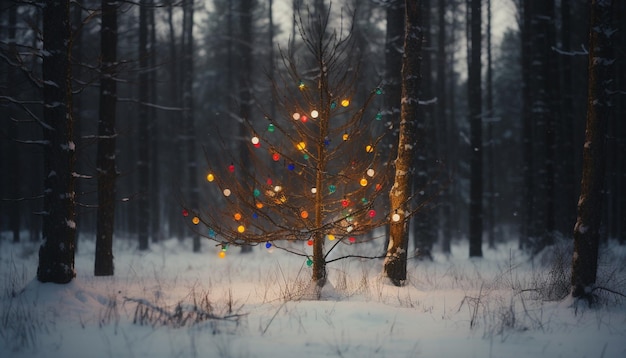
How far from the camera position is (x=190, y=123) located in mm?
18281

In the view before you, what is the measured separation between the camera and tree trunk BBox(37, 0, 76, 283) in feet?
21.5

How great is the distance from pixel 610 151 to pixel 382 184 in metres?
16.3

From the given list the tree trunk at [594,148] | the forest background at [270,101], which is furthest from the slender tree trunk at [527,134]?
the tree trunk at [594,148]

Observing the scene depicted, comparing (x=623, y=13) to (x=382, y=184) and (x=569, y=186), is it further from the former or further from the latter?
(x=382, y=184)

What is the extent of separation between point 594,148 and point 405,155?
280 cm

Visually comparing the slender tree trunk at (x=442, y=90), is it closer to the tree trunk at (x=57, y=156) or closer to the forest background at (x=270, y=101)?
the forest background at (x=270, y=101)

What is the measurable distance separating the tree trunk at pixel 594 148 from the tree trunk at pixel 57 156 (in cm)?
750

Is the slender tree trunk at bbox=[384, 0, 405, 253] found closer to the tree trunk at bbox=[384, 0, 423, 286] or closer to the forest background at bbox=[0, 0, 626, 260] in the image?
the forest background at bbox=[0, 0, 626, 260]

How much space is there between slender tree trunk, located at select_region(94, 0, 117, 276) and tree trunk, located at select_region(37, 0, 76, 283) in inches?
94.6

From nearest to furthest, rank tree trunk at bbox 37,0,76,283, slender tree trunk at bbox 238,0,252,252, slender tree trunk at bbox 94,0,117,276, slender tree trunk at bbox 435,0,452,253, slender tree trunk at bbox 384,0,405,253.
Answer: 1. tree trunk at bbox 37,0,76,283
2. slender tree trunk at bbox 94,0,117,276
3. slender tree trunk at bbox 384,0,405,253
4. slender tree trunk at bbox 238,0,252,252
5. slender tree trunk at bbox 435,0,452,253

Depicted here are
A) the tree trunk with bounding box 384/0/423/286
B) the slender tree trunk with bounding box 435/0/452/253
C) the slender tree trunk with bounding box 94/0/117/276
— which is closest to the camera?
the tree trunk with bounding box 384/0/423/286

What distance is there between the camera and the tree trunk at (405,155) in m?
7.61

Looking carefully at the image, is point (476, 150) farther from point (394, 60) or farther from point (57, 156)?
point (57, 156)

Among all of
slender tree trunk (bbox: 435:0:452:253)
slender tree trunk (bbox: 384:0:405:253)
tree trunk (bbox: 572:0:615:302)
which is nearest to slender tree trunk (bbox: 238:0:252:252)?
slender tree trunk (bbox: 384:0:405:253)
